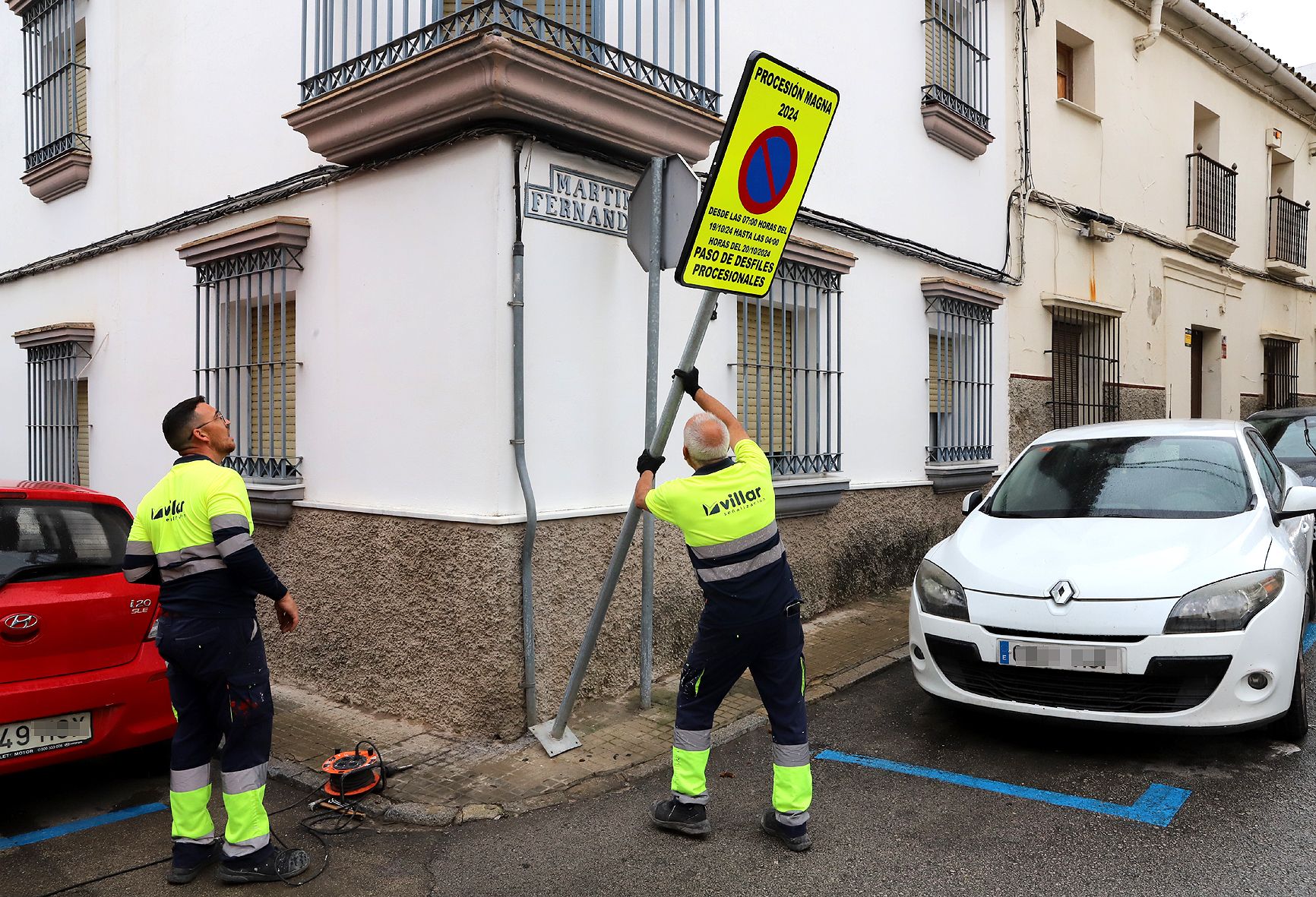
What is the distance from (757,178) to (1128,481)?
10.1ft

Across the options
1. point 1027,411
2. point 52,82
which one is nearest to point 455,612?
point 1027,411

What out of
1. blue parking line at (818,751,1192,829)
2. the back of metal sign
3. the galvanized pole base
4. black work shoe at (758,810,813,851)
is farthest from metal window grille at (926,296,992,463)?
black work shoe at (758,810,813,851)

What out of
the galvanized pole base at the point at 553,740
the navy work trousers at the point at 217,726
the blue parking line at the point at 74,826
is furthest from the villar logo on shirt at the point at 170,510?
the galvanized pole base at the point at 553,740

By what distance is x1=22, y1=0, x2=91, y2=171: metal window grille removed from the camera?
9453mm

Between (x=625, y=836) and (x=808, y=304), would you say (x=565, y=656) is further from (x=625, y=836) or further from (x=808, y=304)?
(x=808, y=304)

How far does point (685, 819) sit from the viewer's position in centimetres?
403

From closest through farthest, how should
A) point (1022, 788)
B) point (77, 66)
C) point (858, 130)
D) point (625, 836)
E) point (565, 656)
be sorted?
point (625, 836) < point (1022, 788) < point (565, 656) < point (858, 130) < point (77, 66)

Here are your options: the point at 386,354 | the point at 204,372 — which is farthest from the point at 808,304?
the point at 204,372

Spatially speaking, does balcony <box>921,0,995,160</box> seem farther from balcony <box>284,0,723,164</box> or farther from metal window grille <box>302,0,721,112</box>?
balcony <box>284,0,723,164</box>

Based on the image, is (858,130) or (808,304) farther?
(858,130)

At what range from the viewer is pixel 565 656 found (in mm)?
5523

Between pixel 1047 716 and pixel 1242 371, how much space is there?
42.0 ft

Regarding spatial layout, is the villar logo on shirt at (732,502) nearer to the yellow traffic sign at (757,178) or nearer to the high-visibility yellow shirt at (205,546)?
the yellow traffic sign at (757,178)

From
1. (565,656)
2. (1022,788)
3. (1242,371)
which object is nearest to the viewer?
(1022,788)
